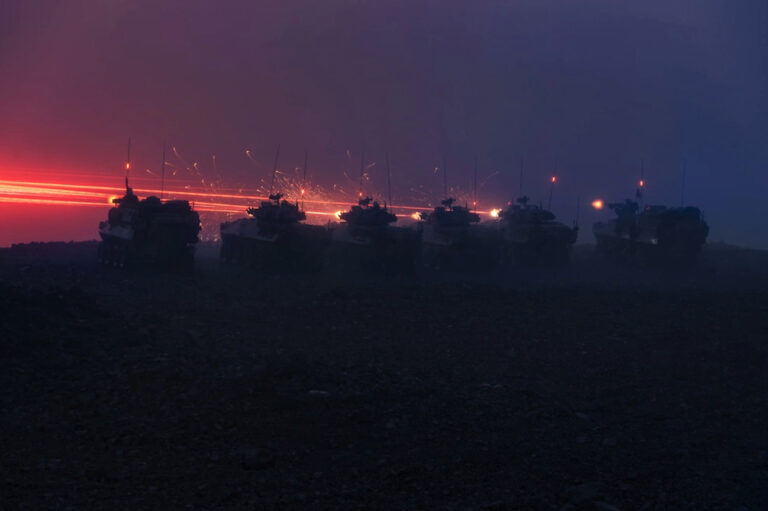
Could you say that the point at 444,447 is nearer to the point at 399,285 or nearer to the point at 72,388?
the point at 72,388

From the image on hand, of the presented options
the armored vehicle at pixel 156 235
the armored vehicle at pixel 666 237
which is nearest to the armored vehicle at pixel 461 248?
the armored vehicle at pixel 666 237

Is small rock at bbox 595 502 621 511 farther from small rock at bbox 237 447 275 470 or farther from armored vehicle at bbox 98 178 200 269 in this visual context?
armored vehicle at bbox 98 178 200 269

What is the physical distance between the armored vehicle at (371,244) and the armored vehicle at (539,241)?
25.1 feet

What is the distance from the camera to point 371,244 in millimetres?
34875

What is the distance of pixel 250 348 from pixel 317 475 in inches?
291

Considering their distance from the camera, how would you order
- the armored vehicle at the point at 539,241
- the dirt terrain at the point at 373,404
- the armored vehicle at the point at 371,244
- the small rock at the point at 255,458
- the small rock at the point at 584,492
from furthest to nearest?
the armored vehicle at the point at 539,241 < the armored vehicle at the point at 371,244 < the small rock at the point at 255,458 < the dirt terrain at the point at 373,404 < the small rock at the point at 584,492

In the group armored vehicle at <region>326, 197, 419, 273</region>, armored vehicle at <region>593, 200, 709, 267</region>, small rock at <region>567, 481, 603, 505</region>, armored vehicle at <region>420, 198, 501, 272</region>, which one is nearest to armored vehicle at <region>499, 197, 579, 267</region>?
armored vehicle at <region>420, 198, 501, 272</region>

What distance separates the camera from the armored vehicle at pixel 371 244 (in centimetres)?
3450

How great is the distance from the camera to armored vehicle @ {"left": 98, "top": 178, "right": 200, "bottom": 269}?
3203cm

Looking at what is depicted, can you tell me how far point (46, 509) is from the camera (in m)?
8.63

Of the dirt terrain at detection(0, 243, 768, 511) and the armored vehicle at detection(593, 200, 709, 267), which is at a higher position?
the armored vehicle at detection(593, 200, 709, 267)

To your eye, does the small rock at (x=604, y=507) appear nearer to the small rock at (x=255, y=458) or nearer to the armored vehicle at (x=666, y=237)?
the small rock at (x=255, y=458)

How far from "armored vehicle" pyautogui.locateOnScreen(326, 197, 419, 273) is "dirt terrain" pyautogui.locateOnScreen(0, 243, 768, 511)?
31.8ft

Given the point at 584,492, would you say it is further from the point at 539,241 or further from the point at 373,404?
the point at 539,241
